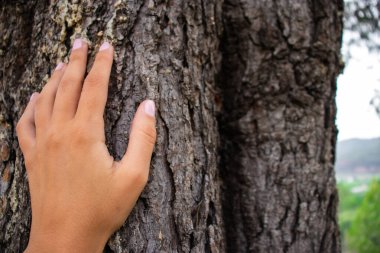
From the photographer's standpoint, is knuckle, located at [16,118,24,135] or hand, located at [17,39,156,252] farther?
knuckle, located at [16,118,24,135]

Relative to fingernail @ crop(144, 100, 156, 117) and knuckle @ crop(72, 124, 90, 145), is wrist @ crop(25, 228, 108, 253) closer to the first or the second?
knuckle @ crop(72, 124, 90, 145)

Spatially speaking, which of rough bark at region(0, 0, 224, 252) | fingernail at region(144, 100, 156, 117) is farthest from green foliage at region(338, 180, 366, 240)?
fingernail at region(144, 100, 156, 117)

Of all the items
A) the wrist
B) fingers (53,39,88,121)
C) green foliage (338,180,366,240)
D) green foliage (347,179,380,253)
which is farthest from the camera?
green foliage (338,180,366,240)

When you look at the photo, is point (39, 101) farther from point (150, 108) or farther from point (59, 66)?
point (150, 108)

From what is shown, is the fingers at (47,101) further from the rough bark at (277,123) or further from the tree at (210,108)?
the rough bark at (277,123)

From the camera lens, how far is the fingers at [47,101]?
1137 mm

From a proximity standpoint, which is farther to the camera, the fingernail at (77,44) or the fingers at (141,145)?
the fingernail at (77,44)

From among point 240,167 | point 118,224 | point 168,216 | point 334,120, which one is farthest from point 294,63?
point 118,224

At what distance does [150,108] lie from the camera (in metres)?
1.12

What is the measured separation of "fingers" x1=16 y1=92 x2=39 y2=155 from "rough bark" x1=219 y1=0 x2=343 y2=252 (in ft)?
2.29

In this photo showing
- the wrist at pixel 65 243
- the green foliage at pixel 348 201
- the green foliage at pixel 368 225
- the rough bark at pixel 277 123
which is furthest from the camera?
the green foliage at pixel 348 201

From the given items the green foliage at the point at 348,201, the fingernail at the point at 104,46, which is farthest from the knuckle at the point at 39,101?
the green foliage at the point at 348,201

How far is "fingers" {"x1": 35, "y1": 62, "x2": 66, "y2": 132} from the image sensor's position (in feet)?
3.73

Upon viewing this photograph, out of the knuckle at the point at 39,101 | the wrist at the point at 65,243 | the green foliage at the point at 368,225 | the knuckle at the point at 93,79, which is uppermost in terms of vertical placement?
the knuckle at the point at 93,79
